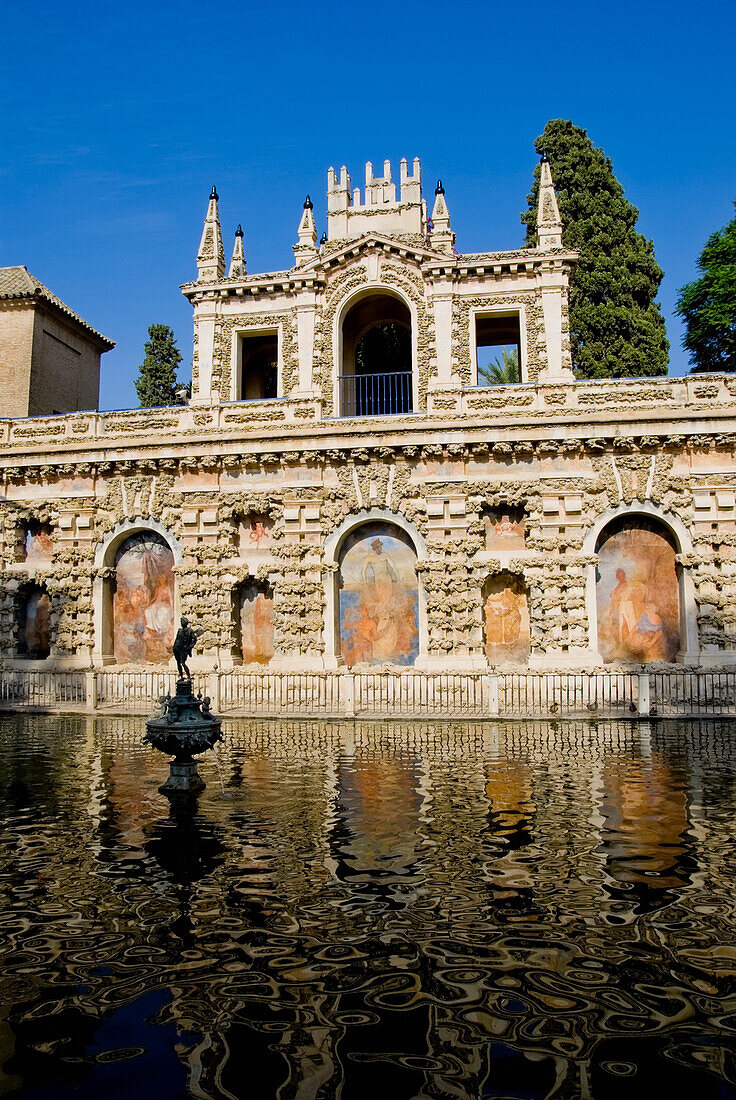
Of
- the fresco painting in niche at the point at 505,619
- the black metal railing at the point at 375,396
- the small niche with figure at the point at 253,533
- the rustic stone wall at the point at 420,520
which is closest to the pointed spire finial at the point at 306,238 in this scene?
the black metal railing at the point at 375,396

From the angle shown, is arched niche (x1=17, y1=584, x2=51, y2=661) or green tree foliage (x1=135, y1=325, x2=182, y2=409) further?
green tree foliage (x1=135, y1=325, x2=182, y2=409)

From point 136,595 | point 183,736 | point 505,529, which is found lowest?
point 183,736

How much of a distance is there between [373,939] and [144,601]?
21.5 m

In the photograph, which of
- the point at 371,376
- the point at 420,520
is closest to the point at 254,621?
the point at 420,520

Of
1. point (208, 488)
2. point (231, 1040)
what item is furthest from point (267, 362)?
point (231, 1040)

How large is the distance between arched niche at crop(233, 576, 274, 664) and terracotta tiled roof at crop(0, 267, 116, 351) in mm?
14874

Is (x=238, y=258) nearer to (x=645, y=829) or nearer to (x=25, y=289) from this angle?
(x=25, y=289)

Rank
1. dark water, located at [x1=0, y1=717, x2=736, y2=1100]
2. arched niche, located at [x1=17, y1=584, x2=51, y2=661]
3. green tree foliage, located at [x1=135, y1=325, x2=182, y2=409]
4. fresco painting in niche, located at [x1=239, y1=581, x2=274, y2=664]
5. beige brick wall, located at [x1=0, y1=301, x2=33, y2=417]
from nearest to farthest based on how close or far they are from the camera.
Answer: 1. dark water, located at [x1=0, y1=717, x2=736, y2=1100]
2. fresco painting in niche, located at [x1=239, y1=581, x2=274, y2=664]
3. arched niche, located at [x1=17, y1=584, x2=51, y2=661]
4. beige brick wall, located at [x1=0, y1=301, x2=33, y2=417]
5. green tree foliage, located at [x1=135, y1=325, x2=182, y2=409]

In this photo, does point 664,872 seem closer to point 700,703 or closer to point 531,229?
point 700,703

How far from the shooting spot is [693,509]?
74.5ft

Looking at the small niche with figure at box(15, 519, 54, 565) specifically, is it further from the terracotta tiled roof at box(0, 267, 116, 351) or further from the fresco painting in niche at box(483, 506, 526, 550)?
the fresco painting in niche at box(483, 506, 526, 550)

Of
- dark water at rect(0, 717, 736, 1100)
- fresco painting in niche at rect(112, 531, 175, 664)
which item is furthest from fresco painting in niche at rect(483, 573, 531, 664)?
dark water at rect(0, 717, 736, 1100)

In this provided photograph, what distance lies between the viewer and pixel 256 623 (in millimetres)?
24984

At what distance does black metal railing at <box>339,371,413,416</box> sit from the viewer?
26.2 metres
